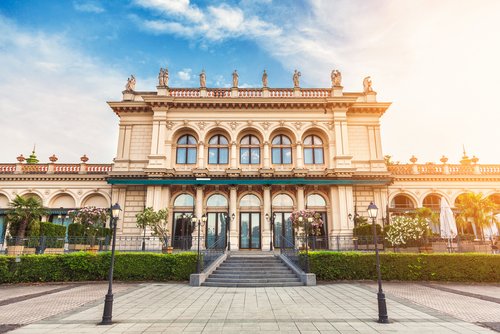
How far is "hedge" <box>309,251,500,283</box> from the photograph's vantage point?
1567cm

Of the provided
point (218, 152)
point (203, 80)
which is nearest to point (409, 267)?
point (218, 152)

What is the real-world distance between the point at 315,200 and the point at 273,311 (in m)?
19.1

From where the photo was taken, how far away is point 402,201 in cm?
2912

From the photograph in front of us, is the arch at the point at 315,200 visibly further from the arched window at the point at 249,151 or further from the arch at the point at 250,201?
the arched window at the point at 249,151

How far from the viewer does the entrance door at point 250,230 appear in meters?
26.5

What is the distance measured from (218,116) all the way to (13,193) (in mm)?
20249

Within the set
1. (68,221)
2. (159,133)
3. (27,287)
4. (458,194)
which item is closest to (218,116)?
(159,133)

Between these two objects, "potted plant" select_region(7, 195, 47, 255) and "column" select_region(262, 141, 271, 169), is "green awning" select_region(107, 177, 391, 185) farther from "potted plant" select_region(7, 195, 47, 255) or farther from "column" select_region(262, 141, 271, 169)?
"potted plant" select_region(7, 195, 47, 255)

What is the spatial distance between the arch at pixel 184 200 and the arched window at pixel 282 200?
298 inches

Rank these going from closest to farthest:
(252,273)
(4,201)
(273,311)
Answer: (273,311) < (252,273) < (4,201)

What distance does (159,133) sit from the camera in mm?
27781

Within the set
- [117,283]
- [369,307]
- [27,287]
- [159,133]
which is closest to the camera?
[369,307]

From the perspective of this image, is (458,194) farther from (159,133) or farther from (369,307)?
(159,133)

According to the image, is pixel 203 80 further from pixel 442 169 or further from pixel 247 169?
pixel 442 169
